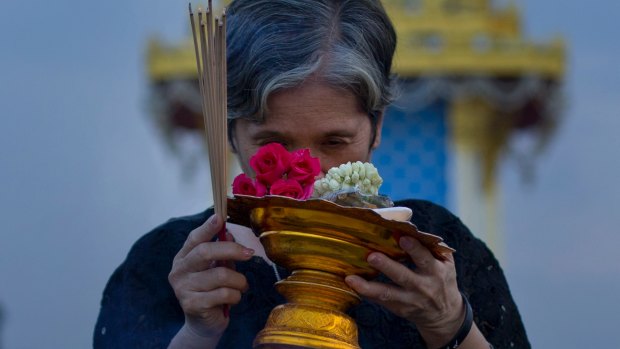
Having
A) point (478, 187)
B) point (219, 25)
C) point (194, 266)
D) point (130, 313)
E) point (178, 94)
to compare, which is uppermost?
point (219, 25)

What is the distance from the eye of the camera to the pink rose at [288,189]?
1546 millimetres

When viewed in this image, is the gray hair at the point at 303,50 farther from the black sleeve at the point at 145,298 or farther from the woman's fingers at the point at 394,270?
the woman's fingers at the point at 394,270

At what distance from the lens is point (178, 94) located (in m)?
9.91

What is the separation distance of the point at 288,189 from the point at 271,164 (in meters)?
0.05

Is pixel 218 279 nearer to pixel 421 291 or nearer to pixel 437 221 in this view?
pixel 421 291

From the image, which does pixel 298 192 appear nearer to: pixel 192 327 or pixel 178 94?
pixel 192 327

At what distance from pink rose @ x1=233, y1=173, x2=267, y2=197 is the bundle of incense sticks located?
28mm

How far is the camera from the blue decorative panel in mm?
9773

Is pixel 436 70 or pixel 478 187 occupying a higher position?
pixel 436 70

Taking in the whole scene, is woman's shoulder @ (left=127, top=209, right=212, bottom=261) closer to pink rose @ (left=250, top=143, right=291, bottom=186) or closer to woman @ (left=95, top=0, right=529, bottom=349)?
woman @ (left=95, top=0, right=529, bottom=349)

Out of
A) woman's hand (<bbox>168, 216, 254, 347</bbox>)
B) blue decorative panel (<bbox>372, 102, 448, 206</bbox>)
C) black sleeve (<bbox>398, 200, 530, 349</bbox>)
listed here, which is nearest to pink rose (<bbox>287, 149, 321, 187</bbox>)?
woman's hand (<bbox>168, 216, 254, 347</bbox>)

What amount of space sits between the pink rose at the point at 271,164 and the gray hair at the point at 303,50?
258 mm

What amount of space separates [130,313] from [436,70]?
26.3ft

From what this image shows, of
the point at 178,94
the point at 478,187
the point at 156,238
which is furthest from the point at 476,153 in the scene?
the point at 156,238
